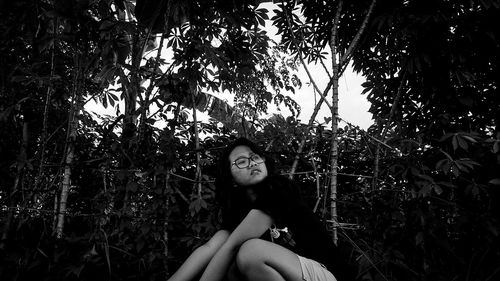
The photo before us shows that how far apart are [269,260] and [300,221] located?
0.66ft

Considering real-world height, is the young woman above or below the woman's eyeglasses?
below

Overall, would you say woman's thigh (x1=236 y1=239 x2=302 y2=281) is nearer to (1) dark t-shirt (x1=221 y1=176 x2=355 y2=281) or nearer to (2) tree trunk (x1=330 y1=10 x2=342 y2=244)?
(1) dark t-shirt (x1=221 y1=176 x2=355 y2=281)

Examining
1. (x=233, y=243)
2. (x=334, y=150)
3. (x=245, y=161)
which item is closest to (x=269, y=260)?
(x=233, y=243)

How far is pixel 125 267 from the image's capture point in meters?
1.89

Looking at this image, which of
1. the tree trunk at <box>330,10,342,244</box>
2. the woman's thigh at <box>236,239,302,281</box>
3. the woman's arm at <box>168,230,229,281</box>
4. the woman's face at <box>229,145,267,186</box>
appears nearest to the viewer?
the woman's thigh at <box>236,239,302,281</box>

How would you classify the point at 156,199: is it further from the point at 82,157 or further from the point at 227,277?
the point at 227,277

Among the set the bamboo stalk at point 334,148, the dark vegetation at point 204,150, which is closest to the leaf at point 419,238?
the dark vegetation at point 204,150

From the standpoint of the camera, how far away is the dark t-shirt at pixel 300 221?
50.3 inches

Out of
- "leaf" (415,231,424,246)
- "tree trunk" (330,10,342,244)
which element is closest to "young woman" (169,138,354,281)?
"tree trunk" (330,10,342,244)

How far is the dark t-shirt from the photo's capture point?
128cm

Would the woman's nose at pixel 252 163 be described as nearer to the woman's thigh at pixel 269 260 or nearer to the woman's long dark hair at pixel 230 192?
the woman's long dark hair at pixel 230 192

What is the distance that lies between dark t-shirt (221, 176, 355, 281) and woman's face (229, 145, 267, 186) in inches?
6.7

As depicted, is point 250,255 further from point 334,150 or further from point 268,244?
point 334,150

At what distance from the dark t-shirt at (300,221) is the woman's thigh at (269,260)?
112 mm
